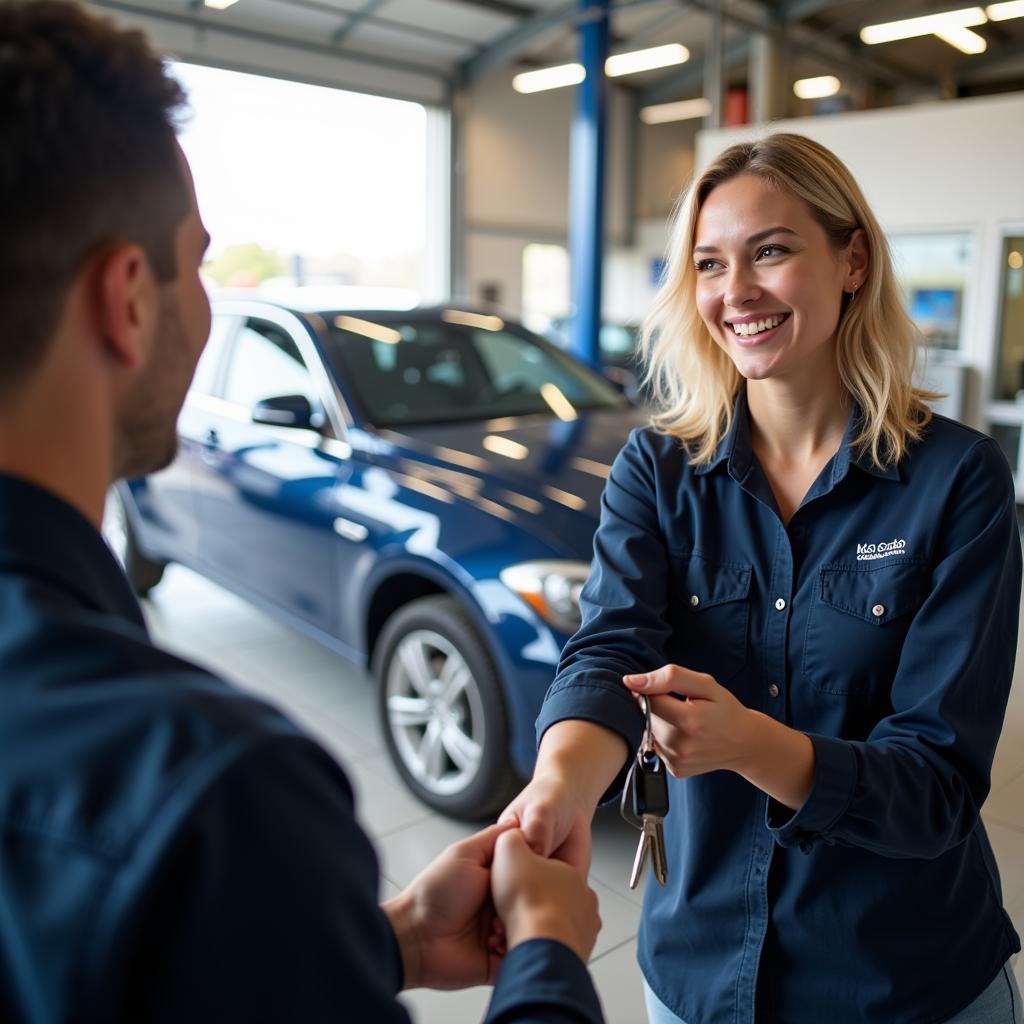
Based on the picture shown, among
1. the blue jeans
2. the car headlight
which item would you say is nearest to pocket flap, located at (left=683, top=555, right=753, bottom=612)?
the blue jeans

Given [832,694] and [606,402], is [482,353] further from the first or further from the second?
[832,694]

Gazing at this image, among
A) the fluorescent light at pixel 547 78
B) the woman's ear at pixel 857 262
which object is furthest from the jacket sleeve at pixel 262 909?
the fluorescent light at pixel 547 78

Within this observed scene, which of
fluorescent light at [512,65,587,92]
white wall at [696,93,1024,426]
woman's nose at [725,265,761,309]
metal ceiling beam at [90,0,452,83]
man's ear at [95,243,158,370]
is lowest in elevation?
man's ear at [95,243,158,370]

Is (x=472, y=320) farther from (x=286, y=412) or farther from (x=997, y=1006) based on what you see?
(x=997, y=1006)

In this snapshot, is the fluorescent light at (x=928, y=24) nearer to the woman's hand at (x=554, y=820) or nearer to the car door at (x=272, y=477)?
the car door at (x=272, y=477)

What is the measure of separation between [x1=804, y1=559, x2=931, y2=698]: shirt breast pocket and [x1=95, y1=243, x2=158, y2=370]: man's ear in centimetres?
91

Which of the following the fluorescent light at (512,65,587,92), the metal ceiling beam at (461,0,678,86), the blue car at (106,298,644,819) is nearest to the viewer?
the blue car at (106,298,644,819)

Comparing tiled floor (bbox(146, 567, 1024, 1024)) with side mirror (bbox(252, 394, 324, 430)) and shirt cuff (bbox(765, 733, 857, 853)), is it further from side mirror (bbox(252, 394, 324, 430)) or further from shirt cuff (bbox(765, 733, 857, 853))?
shirt cuff (bbox(765, 733, 857, 853))

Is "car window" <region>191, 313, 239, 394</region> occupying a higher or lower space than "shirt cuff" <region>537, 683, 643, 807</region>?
higher

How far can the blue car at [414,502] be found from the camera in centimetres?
276

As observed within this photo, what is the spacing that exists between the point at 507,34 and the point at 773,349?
12890 mm

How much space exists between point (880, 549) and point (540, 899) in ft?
2.12

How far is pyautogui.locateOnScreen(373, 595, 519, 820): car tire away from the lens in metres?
2.79

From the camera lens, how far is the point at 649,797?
1.17 meters
